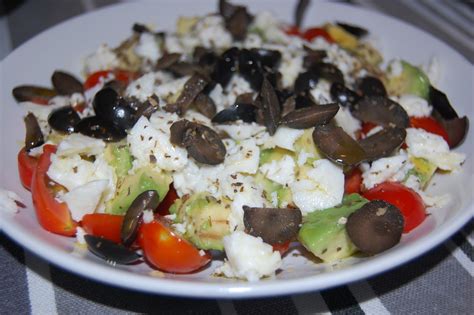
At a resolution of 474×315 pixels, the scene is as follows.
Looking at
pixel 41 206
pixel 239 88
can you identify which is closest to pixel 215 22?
pixel 239 88

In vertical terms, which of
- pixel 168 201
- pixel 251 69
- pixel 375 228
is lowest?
pixel 168 201

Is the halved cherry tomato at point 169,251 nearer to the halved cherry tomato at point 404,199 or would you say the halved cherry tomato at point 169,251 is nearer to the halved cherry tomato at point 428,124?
the halved cherry tomato at point 404,199

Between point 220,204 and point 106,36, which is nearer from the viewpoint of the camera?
point 220,204

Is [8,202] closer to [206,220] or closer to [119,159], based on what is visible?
[119,159]

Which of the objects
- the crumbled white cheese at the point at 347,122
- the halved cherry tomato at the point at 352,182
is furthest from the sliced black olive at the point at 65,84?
the halved cherry tomato at the point at 352,182

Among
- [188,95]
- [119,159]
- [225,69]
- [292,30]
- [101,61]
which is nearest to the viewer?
[119,159]

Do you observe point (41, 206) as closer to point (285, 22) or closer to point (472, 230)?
point (472, 230)

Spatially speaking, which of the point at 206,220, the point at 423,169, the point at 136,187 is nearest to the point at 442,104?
the point at 423,169
